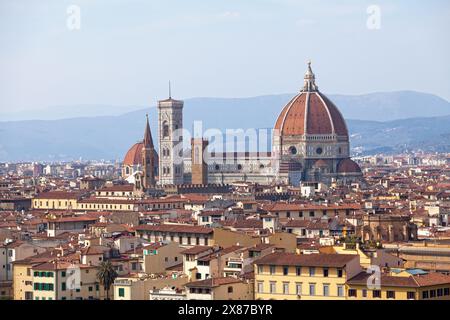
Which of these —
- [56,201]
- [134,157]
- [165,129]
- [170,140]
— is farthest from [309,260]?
[134,157]

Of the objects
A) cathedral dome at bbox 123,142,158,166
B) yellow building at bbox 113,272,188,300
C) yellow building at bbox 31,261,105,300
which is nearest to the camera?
yellow building at bbox 113,272,188,300

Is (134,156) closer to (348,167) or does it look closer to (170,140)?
(170,140)

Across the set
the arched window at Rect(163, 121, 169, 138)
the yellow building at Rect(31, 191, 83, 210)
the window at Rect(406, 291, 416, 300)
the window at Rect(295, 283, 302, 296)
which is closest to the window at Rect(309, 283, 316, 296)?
the window at Rect(295, 283, 302, 296)

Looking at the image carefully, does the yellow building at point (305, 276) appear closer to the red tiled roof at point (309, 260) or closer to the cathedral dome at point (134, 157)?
the red tiled roof at point (309, 260)

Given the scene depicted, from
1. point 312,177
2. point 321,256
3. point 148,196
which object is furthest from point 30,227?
point 312,177

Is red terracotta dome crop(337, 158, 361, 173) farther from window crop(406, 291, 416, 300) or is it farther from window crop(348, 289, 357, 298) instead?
→ window crop(406, 291, 416, 300)

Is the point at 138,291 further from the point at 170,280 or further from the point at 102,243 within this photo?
the point at 102,243
